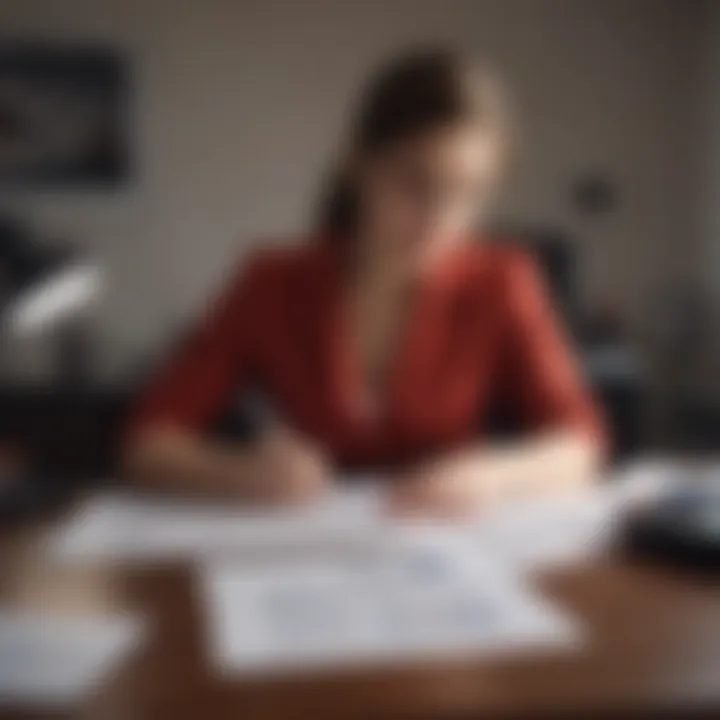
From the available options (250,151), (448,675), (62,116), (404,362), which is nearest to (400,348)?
(404,362)

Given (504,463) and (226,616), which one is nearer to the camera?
(226,616)

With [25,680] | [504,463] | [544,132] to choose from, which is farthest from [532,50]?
[25,680]

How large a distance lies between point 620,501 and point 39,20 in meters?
0.55

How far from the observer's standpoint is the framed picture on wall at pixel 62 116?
2.81 feet

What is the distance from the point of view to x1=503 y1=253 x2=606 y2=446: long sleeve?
3.13 ft

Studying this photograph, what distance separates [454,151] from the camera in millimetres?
922

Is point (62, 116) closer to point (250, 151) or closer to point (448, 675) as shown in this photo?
point (250, 151)

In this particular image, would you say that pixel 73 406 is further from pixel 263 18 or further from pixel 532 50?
pixel 532 50

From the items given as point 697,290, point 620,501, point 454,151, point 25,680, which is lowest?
point 25,680

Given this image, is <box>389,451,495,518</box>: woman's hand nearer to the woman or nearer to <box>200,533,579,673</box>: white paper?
the woman

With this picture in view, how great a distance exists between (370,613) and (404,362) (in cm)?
41

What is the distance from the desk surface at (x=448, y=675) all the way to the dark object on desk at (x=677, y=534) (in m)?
0.05

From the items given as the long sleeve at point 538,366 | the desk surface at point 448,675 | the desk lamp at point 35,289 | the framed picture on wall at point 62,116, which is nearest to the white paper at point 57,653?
the desk surface at point 448,675

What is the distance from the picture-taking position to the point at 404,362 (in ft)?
3.31
